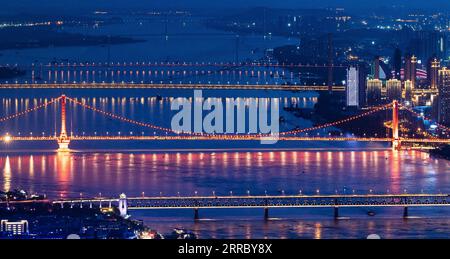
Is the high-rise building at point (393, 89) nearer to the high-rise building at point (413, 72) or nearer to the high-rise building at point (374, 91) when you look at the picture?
the high-rise building at point (374, 91)

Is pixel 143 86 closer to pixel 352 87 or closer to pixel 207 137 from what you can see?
pixel 352 87

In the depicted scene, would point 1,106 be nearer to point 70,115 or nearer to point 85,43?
point 70,115

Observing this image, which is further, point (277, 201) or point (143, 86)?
point (143, 86)

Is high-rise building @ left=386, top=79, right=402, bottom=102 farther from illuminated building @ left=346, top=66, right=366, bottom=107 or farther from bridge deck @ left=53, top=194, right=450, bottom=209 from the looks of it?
bridge deck @ left=53, top=194, right=450, bottom=209

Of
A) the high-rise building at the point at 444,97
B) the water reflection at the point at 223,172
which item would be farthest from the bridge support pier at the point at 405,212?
the high-rise building at the point at 444,97

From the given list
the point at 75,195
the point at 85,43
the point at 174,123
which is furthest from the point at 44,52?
the point at 75,195

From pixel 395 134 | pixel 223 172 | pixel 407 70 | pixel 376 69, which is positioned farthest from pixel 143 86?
pixel 223 172
